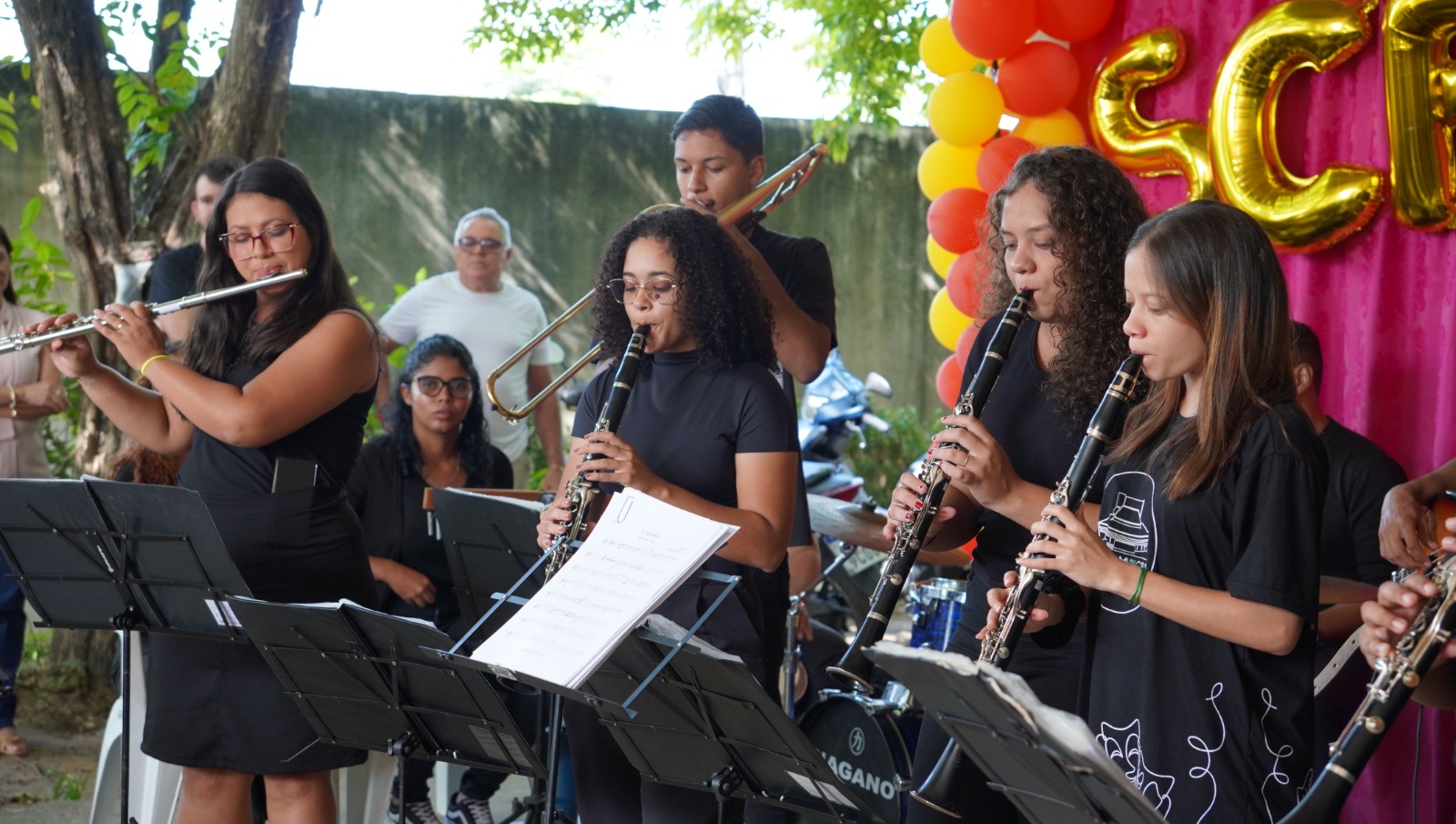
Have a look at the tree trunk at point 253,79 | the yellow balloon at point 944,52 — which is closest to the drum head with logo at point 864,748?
the yellow balloon at point 944,52

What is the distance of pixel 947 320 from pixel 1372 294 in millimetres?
1528

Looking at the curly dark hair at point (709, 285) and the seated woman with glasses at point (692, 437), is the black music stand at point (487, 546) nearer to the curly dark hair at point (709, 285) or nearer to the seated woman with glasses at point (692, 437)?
the seated woman with glasses at point (692, 437)

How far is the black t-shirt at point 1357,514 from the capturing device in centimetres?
318

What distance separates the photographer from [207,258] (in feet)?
10.2

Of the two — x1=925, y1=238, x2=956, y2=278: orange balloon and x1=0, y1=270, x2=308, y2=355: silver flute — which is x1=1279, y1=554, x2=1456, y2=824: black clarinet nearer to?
x1=0, y1=270, x2=308, y2=355: silver flute

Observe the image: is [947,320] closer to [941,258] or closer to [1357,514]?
[941,258]

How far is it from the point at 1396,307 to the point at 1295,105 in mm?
625

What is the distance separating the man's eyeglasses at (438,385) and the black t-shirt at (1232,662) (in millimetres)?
2646

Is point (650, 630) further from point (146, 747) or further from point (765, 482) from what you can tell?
point (146, 747)

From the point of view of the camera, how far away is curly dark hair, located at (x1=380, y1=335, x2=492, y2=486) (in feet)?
14.0

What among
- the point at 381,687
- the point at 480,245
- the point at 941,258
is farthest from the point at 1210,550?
the point at 480,245

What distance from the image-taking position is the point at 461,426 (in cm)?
443

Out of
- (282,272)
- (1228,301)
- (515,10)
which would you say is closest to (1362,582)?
(1228,301)

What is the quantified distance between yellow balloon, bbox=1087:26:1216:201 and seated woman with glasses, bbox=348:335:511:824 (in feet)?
6.90
